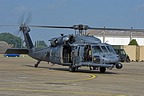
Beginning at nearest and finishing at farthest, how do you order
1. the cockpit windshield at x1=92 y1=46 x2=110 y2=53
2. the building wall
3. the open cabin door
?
the cockpit windshield at x1=92 y1=46 x2=110 y2=53 → the open cabin door → the building wall

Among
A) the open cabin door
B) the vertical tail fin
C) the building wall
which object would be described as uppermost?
the building wall

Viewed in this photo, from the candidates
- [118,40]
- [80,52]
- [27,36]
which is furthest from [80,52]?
[118,40]

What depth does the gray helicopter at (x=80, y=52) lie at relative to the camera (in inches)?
1061

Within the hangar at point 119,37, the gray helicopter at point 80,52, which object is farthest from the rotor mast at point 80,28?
the hangar at point 119,37

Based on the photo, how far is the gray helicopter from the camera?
26953 millimetres

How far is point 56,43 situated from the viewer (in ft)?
102

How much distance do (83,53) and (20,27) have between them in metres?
10.00

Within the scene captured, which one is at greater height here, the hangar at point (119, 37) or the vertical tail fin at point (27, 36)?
the hangar at point (119, 37)

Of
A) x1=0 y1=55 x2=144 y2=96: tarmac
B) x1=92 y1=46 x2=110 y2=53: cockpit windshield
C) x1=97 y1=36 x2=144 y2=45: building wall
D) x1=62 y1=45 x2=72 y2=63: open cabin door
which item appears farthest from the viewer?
x1=97 y1=36 x2=144 y2=45: building wall

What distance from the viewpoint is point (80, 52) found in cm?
2864

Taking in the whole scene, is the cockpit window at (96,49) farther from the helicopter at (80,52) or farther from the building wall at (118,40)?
the building wall at (118,40)

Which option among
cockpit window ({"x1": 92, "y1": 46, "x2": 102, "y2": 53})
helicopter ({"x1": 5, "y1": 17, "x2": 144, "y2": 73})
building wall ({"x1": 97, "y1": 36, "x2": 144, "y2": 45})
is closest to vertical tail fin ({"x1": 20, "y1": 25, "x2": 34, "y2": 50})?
helicopter ({"x1": 5, "y1": 17, "x2": 144, "y2": 73})

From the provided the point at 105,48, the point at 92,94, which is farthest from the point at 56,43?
the point at 92,94

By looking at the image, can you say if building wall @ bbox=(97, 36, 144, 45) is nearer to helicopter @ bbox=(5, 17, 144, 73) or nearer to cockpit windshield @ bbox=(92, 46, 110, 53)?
helicopter @ bbox=(5, 17, 144, 73)
